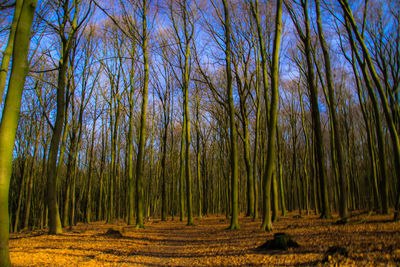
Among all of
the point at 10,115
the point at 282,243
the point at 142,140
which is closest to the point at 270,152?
the point at 282,243

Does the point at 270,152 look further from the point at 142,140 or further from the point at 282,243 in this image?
the point at 142,140

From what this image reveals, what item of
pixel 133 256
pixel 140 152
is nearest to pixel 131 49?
pixel 140 152

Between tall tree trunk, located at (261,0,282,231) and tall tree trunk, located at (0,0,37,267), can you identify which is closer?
tall tree trunk, located at (0,0,37,267)

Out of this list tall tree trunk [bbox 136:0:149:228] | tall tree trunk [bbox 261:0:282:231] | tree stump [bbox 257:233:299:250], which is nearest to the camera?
tree stump [bbox 257:233:299:250]

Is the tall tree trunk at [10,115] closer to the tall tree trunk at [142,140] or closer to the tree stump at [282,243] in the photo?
the tree stump at [282,243]

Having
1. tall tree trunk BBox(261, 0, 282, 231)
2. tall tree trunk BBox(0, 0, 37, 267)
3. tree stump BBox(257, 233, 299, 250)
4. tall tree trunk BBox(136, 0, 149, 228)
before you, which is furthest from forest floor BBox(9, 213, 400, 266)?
tall tree trunk BBox(136, 0, 149, 228)

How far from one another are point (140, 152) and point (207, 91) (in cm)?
786

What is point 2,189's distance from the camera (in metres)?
3.65

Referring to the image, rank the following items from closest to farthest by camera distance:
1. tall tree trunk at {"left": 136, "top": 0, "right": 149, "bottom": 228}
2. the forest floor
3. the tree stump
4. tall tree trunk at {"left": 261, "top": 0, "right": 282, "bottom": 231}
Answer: the forest floor
the tree stump
tall tree trunk at {"left": 261, "top": 0, "right": 282, "bottom": 231}
tall tree trunk at {"left": 136, "top": 0, "right": 149, "bottom": 228}

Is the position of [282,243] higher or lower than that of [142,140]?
lower

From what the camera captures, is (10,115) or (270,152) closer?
(10,115)

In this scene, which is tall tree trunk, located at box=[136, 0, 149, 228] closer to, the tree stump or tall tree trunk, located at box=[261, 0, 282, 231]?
tall tree trunk, located at box=[261, 0, 282, 231]

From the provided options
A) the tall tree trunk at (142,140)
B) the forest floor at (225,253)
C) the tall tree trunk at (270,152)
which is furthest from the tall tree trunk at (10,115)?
the tall tree trunk at (142,140)

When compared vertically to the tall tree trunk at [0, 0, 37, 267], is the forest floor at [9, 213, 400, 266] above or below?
below
